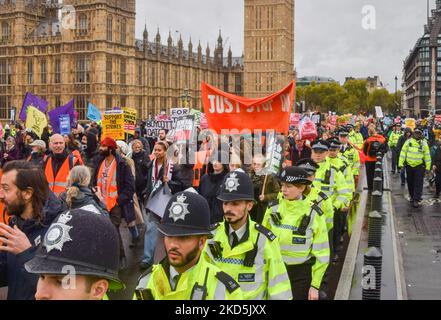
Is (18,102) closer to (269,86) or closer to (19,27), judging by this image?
(19,27)

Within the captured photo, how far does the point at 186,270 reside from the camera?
9.51 ft

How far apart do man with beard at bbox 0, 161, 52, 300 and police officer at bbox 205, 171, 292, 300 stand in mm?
1096

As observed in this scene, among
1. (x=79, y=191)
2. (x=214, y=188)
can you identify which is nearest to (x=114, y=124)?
(x=214, y=188)

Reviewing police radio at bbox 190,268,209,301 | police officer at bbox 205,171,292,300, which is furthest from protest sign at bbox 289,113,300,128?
police radio at bbox 190,268,209,301

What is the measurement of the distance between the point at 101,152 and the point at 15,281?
4.66 meters

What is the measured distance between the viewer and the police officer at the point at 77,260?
82.9 inches

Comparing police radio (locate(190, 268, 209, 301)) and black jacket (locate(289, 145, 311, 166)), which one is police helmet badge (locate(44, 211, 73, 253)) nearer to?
police radio (locate(190, 268, 209, 301))

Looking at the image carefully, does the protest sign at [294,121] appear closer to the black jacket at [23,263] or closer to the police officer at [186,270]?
the black jacket at [23,263]

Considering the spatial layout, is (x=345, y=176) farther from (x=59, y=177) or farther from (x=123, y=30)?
(x=123, y=30)

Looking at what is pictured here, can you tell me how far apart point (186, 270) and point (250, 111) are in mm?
5392

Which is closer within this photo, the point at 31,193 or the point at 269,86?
the point at 31,193

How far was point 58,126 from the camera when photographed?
17.3 metres

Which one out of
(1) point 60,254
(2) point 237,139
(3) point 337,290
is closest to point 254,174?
(2) point 237,139
